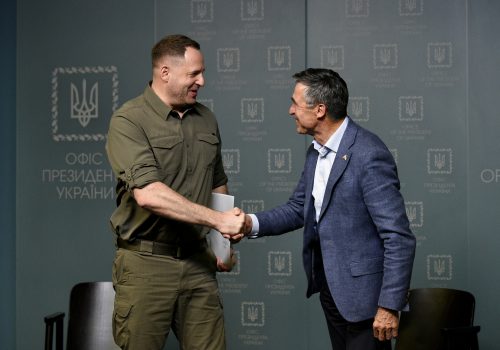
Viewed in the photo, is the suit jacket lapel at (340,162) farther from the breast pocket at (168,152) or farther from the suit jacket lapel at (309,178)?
the breast pocket at (168,152)

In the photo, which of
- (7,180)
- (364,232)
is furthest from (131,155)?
(7,180)

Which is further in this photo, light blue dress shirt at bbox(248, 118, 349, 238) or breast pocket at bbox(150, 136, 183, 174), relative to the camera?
breast pocket at bbox(150, 136, 183, 174)

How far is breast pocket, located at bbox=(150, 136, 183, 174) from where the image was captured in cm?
302

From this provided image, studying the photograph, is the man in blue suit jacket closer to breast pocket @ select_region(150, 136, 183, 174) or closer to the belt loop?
breast pocket @ select_region(150, 136, 183, 174)

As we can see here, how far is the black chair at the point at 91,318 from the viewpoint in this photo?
149 inches

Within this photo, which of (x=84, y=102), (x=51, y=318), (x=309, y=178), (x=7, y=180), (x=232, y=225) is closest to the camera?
(x=309, y=178)

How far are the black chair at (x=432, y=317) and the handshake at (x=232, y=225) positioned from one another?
1.07 meters

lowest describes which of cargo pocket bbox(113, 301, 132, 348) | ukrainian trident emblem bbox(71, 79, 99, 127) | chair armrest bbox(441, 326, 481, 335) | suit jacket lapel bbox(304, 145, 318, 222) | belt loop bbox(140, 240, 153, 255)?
chair armrest bbox(441, 326, 481, 335)

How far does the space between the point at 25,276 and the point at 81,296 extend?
1274mm

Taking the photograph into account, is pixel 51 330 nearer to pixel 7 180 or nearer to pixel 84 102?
pixel 7 180

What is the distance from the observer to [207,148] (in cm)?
318

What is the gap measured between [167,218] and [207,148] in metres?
0.40

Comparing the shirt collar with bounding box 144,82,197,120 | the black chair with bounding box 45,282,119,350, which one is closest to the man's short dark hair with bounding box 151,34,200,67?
the shirt collar with bounding box 144,82,197,120

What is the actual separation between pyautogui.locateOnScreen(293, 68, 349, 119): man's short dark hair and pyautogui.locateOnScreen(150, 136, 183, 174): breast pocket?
61cm
